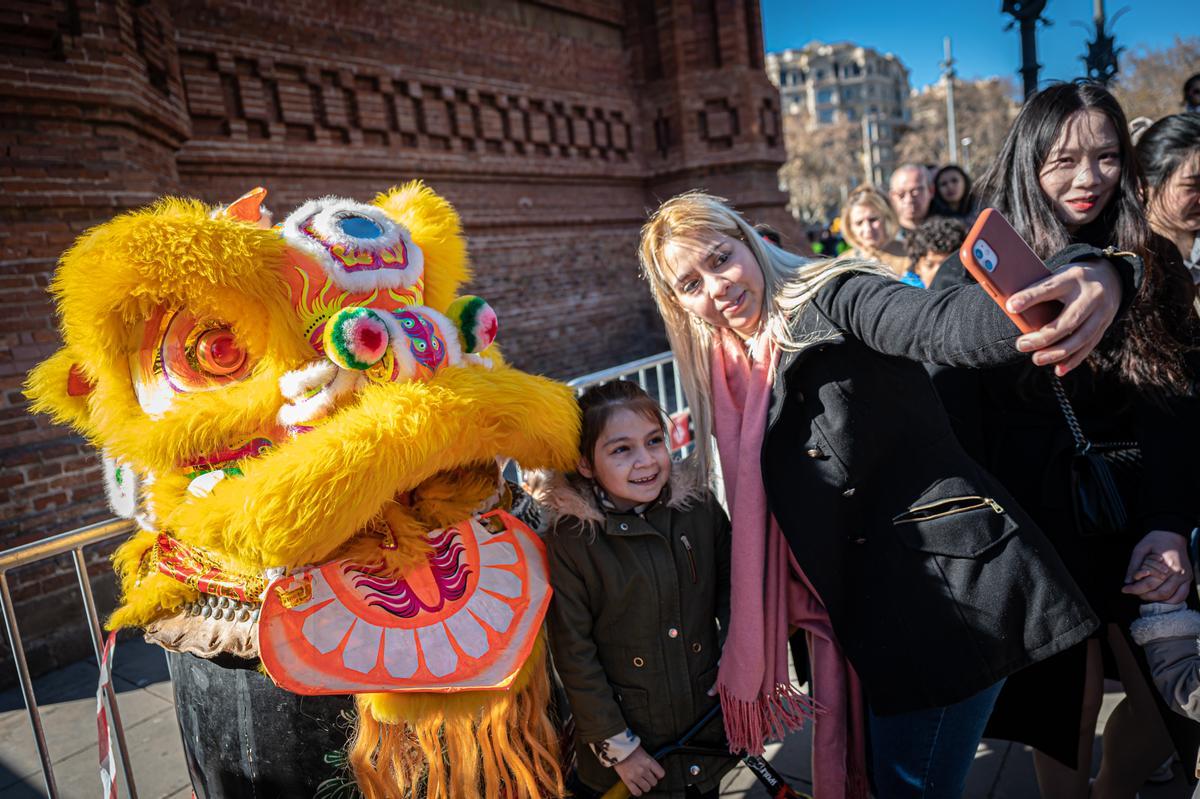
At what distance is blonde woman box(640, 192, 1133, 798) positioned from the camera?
1570mm

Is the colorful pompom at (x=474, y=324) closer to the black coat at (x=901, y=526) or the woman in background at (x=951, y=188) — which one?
the black coat at (x=901, y=526)

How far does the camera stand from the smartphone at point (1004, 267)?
3.56 ft

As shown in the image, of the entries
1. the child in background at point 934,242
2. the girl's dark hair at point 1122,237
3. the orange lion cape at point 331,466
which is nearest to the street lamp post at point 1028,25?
the child in background at point 934,242

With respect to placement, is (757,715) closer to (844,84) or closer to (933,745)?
(933,745)

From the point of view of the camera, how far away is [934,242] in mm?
3869

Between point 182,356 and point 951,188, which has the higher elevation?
point 951,188

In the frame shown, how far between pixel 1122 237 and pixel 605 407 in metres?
1.40

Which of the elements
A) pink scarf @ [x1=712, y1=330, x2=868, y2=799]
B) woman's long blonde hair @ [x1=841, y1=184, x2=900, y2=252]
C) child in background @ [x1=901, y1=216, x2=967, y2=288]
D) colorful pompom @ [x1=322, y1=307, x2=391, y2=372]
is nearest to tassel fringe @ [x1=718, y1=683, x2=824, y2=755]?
pink scarf @ [x1=712, y1=330, x2=868, y2=799]

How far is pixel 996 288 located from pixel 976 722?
3.80 ft

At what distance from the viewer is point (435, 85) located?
6871 millimetres

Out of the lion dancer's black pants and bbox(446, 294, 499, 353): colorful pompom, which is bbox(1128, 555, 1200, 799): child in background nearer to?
bbox(446, 294, 499, 353): colorful pompom

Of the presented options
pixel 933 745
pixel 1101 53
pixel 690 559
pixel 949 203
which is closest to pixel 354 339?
Answer: pixel 690 559

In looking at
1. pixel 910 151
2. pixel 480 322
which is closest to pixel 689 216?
pixel 480 322

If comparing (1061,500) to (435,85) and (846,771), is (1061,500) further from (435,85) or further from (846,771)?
(435,85)
